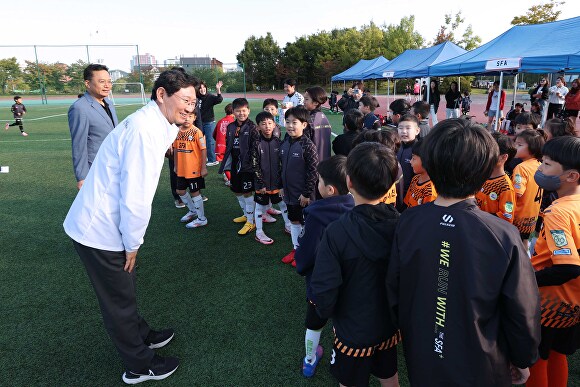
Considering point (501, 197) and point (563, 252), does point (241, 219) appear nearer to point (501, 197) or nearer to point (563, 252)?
point (501, 197)

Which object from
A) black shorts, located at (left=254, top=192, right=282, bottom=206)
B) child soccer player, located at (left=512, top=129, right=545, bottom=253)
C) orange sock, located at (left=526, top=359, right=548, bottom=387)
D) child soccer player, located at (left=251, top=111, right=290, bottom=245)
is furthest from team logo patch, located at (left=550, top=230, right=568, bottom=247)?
black shorts, located at (left=254, top=192, right=282, bottom=206)

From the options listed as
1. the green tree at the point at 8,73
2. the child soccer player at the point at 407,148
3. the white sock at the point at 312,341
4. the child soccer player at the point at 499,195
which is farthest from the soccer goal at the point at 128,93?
the white sock at the point at 312,341

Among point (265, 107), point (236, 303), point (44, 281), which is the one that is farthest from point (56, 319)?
point (265, 107)

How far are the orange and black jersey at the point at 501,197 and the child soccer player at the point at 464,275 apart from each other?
6.02 feet

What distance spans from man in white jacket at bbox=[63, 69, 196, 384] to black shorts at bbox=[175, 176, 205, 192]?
2772mm

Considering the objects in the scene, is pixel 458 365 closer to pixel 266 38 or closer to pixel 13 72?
pixel 13 72

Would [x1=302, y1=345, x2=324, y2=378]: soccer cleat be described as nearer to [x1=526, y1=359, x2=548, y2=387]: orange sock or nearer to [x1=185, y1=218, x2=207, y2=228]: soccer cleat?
[x1=526, y1=359, x2=548, y2=387]: orange sock

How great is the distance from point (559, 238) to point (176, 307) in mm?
2996

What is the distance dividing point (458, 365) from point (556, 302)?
89 cm

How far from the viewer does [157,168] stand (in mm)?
2041

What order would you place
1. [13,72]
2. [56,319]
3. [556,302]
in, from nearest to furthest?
[556,302] < [56,319] < [13,72]

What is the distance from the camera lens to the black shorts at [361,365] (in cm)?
178

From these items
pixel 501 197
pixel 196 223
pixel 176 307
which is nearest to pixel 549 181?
pixel 501 197

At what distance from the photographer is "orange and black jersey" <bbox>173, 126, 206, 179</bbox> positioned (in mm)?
4902
